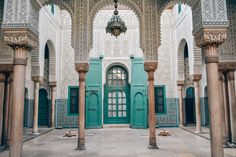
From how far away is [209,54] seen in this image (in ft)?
14.4

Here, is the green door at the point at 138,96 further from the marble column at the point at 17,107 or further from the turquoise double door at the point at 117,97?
the marble column at the point at 17,107

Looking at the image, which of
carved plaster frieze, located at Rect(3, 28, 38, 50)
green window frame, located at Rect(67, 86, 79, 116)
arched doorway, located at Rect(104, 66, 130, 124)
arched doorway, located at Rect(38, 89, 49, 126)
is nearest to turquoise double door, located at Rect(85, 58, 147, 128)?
arched doorway, located at Rect(104, 66, 130, 124)

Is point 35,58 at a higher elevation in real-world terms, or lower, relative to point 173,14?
lower

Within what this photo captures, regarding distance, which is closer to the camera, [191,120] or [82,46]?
[82,46]

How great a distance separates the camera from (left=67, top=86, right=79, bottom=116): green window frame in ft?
41.8

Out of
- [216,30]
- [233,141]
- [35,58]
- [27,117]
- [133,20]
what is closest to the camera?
[216,30]

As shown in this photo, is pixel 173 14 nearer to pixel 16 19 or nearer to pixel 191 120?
pixel 191 120

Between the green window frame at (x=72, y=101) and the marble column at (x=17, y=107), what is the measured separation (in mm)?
8428

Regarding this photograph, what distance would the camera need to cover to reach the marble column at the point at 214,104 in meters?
4.12

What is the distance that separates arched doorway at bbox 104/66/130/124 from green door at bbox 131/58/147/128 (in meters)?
0.87

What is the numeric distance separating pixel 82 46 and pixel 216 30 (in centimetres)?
402

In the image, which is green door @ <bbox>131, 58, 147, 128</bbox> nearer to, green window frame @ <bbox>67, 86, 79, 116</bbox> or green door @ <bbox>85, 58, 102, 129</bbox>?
green door @ <bbox>85, 58, 102, 129</bbox>

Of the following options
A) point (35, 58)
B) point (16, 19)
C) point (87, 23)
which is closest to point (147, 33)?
point (87, 23)

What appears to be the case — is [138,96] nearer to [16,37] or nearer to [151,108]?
[151,108]
